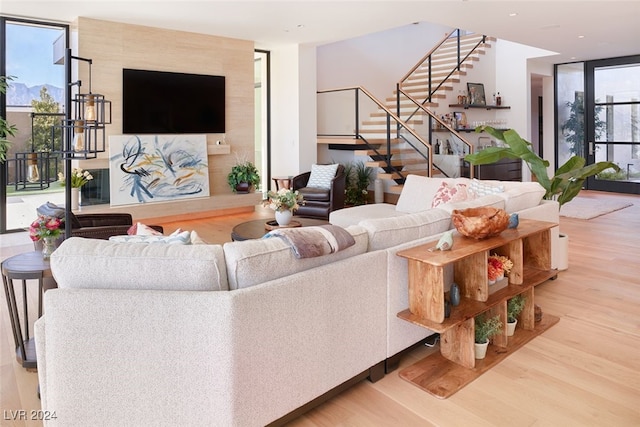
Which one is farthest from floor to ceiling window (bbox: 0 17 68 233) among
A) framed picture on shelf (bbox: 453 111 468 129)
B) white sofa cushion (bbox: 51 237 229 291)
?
framed picture on shelf (bbox: 453 111 468 129)

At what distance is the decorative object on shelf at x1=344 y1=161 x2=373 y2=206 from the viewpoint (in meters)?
8.55

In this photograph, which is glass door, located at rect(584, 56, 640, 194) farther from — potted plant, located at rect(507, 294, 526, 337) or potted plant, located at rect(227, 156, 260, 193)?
potted plant, located at rect(507, 294, 526, 337)

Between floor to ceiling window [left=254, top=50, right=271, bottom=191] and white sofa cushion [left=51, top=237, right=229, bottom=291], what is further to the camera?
floor to ceiling window [left=254, top=50, right=271, bottom=191]

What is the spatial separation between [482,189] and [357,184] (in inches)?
167

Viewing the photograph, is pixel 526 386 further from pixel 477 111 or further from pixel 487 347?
pixel 477 111

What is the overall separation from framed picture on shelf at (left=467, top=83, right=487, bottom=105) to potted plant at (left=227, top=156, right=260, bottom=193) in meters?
5.19

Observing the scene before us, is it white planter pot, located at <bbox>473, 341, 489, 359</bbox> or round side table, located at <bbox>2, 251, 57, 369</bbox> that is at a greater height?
round side table, located at <bbox>2, 251, 57, 369</bbox>

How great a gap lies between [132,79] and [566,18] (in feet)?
20.2

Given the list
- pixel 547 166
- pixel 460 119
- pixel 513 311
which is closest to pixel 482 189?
pixel 547 166

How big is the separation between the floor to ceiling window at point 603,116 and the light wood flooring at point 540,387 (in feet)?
25.1

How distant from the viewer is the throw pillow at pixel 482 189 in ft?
14.4

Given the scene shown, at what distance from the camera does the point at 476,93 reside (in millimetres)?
10547

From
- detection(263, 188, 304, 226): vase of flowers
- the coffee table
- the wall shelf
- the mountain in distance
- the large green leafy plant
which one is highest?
the wall shelf

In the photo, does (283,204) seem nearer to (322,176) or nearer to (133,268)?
(322,176)
